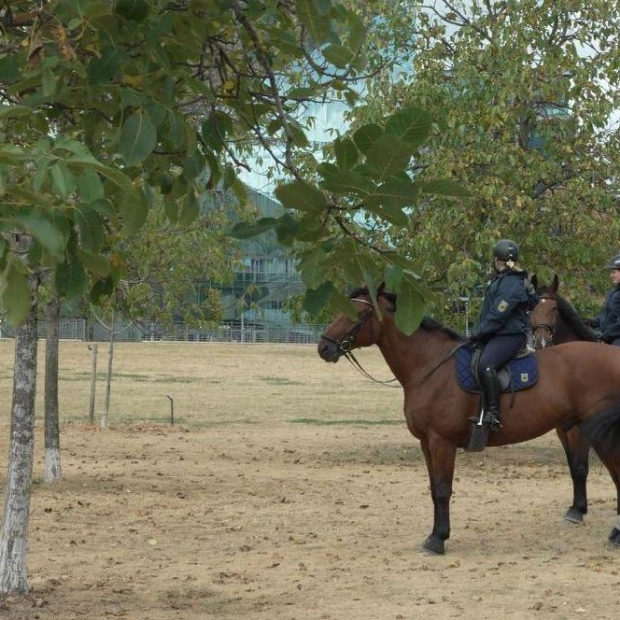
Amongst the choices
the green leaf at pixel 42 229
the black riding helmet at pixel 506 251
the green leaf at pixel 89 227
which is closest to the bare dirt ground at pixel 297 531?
the black riding helmet at pixel 506 251

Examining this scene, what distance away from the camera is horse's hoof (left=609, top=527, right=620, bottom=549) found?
11.3 meters

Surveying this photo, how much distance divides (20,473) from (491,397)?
4.16m

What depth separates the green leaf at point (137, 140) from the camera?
14.4ft

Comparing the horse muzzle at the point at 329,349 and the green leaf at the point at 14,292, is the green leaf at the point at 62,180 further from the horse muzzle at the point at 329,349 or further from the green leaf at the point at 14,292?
the horse muzzle at the point at 329,349

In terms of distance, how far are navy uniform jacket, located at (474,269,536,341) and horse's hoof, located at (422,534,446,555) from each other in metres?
1.82

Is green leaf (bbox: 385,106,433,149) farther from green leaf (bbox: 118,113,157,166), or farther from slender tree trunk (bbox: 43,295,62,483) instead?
slender tree trunk (bbox: 43,295,62,483)

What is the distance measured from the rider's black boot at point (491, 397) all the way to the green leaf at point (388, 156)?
7824 mm

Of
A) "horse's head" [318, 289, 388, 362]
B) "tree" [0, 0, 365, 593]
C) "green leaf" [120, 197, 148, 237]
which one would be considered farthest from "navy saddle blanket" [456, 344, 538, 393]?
"green leaf" [120, 197, 148, 237]

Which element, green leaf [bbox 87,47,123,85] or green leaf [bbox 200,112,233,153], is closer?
green leaf [bbox 87,47,123,85]

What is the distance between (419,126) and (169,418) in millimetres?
22873

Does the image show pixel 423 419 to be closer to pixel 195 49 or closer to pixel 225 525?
pixel 225 525

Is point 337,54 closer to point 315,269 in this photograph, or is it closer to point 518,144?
point 315,269

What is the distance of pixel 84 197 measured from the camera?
143 inches

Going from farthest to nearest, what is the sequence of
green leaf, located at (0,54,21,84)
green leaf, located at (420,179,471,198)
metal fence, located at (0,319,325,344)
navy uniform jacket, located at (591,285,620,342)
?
metal fence, located at (0,319,325,344) → navy uniform jacket, located at (591,285,620,342) → green leaf, located at (0,54,21,84) → green leaf, located at (420,179,471,198)
